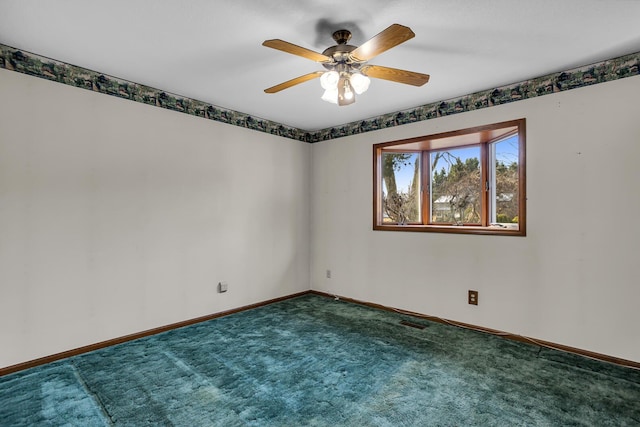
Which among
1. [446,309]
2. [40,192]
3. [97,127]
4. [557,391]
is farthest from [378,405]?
[97,127]

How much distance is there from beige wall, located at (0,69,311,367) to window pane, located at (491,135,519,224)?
267 centimetres

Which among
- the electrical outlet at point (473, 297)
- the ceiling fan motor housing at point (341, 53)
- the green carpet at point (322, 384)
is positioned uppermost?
the ceiling fan motor housing at point (341, 53)

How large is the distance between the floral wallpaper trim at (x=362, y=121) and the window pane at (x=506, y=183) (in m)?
0.49

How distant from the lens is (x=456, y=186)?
376 cm

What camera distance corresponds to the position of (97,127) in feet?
9.04

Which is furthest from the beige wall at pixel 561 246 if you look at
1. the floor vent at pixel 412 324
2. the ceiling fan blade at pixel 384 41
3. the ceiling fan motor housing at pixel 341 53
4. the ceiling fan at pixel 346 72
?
the ceiling fan blade at pixel 384 41

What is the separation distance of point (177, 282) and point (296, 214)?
184 cm

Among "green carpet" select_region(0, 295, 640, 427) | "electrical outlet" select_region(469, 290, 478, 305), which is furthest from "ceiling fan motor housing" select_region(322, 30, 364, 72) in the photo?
"electrical outlet" select_region(469, 290, 478, 305)

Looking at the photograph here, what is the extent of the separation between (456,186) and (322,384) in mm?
2703

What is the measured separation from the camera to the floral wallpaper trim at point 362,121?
2.42 metres

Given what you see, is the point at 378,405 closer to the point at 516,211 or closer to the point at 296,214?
the point at 516,211

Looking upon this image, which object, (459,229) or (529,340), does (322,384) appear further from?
(459,229)

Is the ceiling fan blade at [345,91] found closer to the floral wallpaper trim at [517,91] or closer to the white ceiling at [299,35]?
the white ceiling at [299,35]

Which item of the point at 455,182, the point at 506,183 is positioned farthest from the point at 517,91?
the point at 455,182
